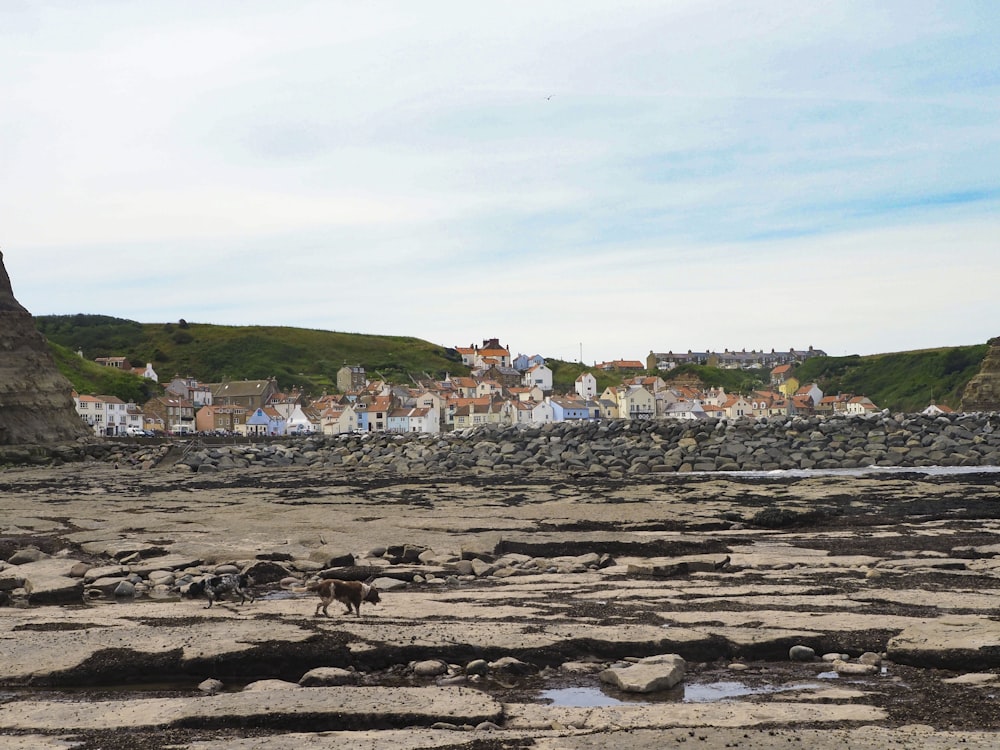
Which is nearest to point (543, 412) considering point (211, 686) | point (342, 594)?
point (342, 594)

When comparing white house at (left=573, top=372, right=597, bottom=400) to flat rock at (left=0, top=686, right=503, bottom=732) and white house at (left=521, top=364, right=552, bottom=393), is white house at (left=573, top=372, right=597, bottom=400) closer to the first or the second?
white house at (left=521, top=364, right=552, bottom=393)

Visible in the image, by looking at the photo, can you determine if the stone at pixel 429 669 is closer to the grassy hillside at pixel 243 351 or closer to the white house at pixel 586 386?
the white house at pixel 586 386

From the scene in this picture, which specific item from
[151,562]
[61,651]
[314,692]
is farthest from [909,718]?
[151,562]

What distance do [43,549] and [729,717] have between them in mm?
15184

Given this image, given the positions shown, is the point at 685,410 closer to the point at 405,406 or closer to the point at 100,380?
the point at 405,406

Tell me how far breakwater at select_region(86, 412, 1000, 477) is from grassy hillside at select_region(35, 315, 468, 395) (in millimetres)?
102968

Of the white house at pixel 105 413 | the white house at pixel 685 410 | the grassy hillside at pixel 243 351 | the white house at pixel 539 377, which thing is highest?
the grassy hillside at pixel 243 351

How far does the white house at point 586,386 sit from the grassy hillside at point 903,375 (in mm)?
38166

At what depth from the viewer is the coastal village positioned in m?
106

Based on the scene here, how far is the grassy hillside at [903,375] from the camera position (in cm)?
13238

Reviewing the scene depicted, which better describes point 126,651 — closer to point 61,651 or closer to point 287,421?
point 61,651

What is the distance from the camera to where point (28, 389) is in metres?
60.9

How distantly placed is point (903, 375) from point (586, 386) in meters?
47.3

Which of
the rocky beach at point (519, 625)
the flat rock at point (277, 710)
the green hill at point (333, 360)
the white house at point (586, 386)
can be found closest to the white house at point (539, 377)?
the green hill at point (333, 360)
